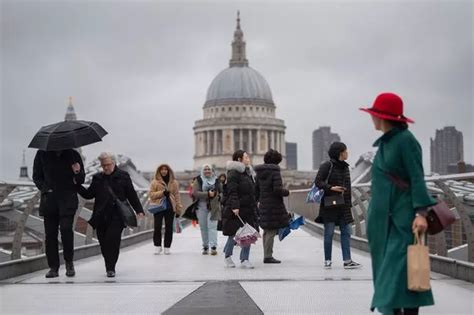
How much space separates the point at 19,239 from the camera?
11508 millimetres

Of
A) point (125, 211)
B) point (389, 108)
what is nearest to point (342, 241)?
point (125, 211)

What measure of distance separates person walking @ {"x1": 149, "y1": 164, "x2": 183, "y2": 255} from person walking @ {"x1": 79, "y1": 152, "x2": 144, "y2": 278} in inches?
169

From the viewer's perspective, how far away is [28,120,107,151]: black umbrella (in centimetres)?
1095

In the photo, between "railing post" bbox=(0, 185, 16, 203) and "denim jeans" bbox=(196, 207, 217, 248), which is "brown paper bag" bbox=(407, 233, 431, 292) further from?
"denim jeans" bbox=(196, 207, 217, 248)

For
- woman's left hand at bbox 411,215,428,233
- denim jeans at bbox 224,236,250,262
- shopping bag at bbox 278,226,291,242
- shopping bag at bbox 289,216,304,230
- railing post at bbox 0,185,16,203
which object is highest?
railing post at bbox 0,185,16,203

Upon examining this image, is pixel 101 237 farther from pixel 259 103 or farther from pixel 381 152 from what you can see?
pixel 259 103

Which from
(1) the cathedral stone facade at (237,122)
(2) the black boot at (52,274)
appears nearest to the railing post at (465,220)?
(2) the black boot at (52,274)

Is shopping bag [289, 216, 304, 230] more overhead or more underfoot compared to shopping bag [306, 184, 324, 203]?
more underfoot

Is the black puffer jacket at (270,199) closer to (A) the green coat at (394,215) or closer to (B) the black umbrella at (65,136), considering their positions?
(B) the black umbrella at (65,136)

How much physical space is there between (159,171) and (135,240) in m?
3.67

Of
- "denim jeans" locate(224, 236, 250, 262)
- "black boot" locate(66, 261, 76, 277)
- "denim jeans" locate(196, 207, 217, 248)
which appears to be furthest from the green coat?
"denim jeans" locate(196, 207, 217, 248)

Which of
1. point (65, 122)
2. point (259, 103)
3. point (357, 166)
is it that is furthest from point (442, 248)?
point (259, 103)

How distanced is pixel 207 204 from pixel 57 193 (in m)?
5.71

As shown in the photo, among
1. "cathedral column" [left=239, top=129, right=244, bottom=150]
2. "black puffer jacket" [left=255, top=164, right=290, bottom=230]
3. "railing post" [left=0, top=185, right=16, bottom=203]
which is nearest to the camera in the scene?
"railing post" [left=0, top=185, right=16, bottom=203]
